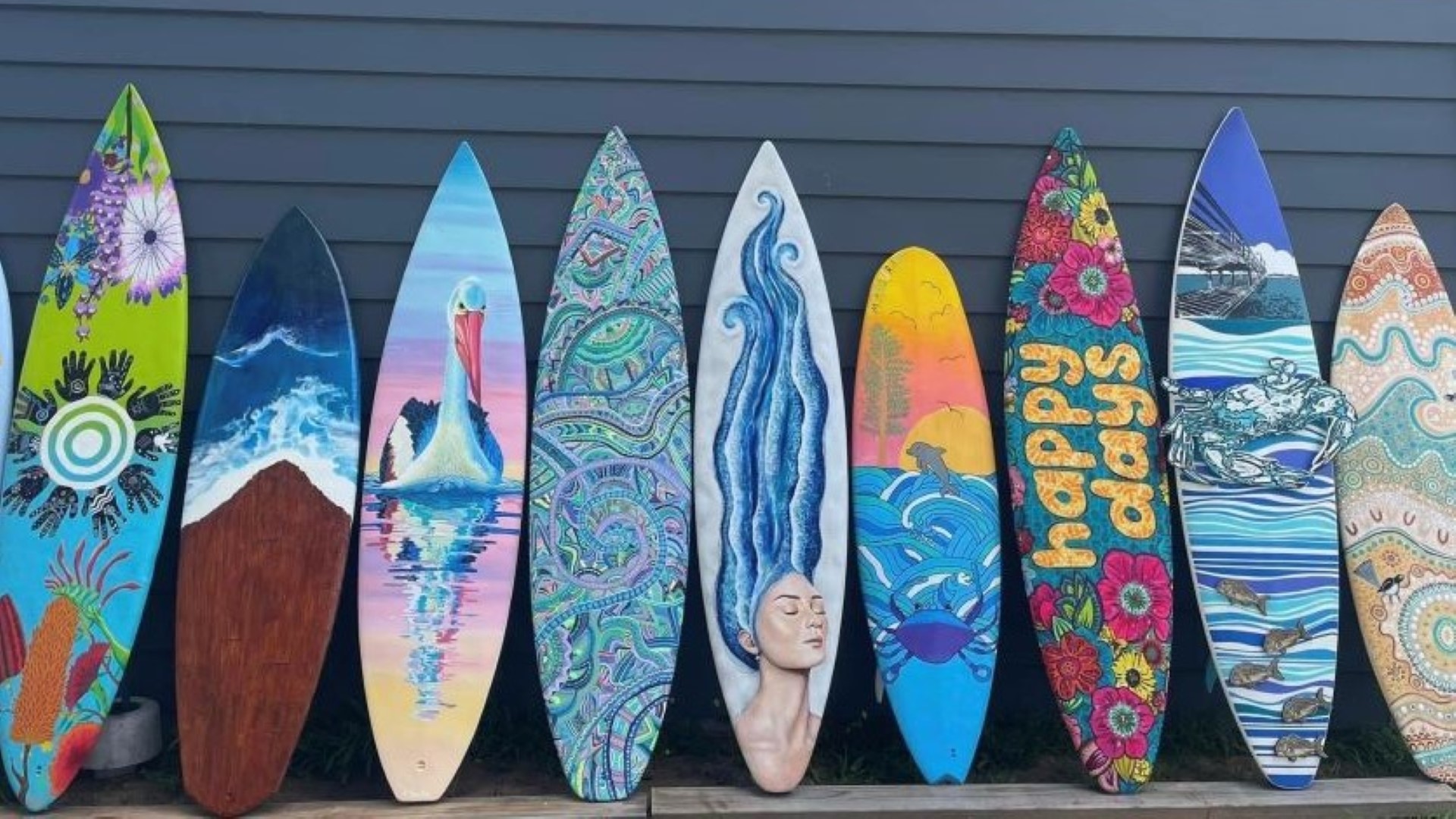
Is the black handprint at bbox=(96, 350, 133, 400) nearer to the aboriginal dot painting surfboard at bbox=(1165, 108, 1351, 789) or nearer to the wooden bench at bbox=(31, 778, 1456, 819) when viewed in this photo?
the wooden bench at bbox=(31, 778, 1456, 819)

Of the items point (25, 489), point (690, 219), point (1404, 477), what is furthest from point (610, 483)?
point (1404, 477)

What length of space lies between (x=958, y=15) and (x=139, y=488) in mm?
2132

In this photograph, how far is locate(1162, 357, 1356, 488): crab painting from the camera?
2576 millimetres

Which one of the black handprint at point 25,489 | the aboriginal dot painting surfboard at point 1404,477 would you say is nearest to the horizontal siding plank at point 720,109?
the aboriginal dot painting surfboard at point 1404,477

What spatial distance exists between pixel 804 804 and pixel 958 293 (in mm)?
1196

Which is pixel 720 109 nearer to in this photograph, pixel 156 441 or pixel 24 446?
pixel 156 441

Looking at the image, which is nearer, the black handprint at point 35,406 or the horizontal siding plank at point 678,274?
the black handprint at point 35,406

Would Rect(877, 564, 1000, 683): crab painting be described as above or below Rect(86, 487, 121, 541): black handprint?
below

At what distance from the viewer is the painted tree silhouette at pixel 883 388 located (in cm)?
261

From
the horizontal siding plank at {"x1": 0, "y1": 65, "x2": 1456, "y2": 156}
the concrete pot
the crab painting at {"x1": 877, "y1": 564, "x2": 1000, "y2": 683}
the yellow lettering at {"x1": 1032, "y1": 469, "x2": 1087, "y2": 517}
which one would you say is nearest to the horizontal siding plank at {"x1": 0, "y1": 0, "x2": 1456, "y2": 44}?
the horizontal siding plank at {"x1": 0, "y1": 65, "x2": 1456, "y2": 156}

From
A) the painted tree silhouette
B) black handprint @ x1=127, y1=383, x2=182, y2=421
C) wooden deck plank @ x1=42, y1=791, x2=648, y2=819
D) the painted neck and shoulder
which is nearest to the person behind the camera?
wooden deck plank @ x1=42, y1=791, x2=648, y2=819

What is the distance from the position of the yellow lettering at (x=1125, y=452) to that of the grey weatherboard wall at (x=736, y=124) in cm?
25

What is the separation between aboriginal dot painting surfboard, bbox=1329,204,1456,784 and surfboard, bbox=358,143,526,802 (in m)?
1.91

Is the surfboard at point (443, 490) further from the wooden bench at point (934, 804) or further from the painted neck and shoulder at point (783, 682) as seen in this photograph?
the painted neck and shoulder at point (783, 682)
